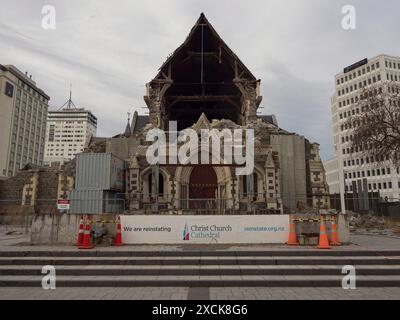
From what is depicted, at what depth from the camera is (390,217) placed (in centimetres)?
2303

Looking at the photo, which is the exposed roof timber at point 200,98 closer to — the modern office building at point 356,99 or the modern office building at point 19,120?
the modern office building at point 356,99

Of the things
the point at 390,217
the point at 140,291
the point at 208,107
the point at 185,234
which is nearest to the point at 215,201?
the point at 185,234

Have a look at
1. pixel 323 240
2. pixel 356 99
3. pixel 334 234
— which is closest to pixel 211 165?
pixel 334 234

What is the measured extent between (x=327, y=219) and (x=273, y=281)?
4.90 m

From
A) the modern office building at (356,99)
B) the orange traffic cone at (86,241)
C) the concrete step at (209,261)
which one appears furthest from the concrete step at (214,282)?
the modern office building at (356,99)

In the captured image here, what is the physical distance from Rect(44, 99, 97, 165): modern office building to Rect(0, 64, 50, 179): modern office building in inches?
2191

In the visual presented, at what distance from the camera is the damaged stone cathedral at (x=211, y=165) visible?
2072 centimetres

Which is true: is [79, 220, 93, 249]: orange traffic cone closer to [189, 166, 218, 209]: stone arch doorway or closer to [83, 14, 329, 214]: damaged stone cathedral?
[83, 14, 329, 214]: damaged stone cathedral

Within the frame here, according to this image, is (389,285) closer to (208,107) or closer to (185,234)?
(185,234)

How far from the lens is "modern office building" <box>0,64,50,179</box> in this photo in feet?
274

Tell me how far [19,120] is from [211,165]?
92.9 meters
